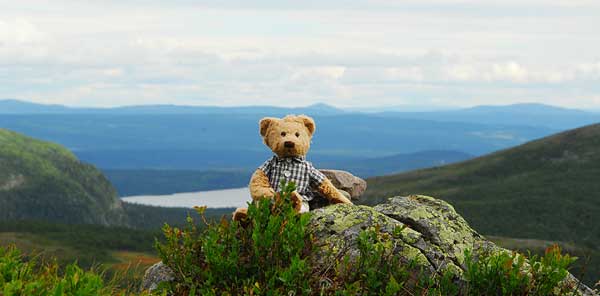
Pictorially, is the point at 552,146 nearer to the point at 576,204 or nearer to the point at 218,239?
the point at 576,204

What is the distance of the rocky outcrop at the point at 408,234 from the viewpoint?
10727 millimetres

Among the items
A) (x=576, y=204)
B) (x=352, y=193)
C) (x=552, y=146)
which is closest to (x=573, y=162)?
(x=552, y=146)

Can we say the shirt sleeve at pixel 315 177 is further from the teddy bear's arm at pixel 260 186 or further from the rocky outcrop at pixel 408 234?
the rocky outcrop at pixel 408 234

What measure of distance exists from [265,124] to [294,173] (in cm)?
118

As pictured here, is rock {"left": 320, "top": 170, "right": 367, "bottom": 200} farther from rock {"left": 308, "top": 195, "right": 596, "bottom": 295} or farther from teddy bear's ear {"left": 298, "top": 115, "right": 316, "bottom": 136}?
rock {"left": 308, "top": 195, "right": 596, "bottom": 295}

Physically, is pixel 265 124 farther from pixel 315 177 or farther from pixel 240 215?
pixel 240 215

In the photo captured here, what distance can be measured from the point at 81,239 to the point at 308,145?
4998 inches

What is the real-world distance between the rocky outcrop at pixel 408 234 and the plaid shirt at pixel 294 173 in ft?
4.95

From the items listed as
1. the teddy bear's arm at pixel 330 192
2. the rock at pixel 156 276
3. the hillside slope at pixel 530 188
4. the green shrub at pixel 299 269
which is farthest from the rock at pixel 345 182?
the hillside slope at pixel 530 188

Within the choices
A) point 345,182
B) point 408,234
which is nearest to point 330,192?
point 345,182

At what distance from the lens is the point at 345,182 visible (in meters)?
14.9

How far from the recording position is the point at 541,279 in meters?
9.73

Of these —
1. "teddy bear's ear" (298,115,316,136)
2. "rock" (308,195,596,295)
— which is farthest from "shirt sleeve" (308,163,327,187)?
"rock" (308,195,596,295)

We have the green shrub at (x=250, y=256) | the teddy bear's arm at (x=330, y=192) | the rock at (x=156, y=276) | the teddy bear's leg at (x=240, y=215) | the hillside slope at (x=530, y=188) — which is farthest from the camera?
the hillside slope at (x=530, y=188)
